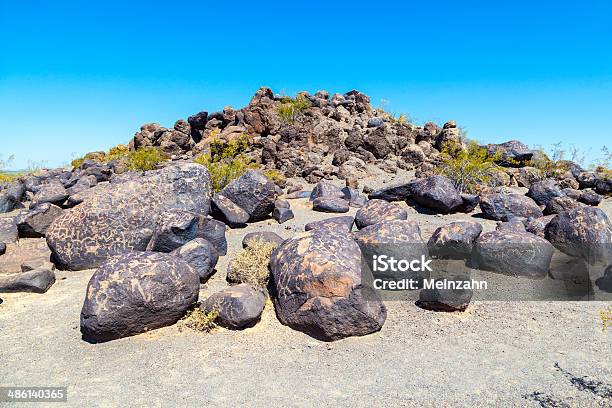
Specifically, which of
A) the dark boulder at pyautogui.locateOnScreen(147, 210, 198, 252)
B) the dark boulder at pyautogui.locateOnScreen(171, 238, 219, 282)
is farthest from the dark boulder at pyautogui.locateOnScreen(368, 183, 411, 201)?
the dark boulder at pyautogui.locateOnScreen(171, 238, 219, 282)

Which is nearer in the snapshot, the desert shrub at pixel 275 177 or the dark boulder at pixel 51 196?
the dark boulder at pixel 51 196

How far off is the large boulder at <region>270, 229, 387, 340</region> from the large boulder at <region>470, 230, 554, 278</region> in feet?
8.68

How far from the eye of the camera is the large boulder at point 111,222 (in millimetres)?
8625

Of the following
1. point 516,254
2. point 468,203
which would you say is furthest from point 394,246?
point 468,203

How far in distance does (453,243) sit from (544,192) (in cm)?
730

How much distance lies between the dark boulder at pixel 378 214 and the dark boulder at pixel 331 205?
5.77 feet

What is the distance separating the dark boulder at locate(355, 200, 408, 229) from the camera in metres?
10.0

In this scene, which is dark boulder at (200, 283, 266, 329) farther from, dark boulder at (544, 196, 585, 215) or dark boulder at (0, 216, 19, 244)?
dark boulder at (544, 196, 585, 215)

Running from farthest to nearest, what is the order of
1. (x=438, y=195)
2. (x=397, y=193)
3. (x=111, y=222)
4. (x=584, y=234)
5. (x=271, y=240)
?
1. (x=397, y=193)
2. (x=438, y=195)
3. (x=111, y=222)
4. (x=271, y=240)
5. (x=584, y=234)

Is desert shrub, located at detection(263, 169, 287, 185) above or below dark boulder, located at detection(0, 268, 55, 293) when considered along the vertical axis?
above

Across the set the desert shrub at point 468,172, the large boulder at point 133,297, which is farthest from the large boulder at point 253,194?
the desert shrub at point 468,172

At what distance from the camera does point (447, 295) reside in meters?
6.73

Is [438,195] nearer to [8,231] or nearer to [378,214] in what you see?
[378,214]

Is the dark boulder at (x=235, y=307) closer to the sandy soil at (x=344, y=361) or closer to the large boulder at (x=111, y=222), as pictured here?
the sandy soil at (x=344, y=361)
